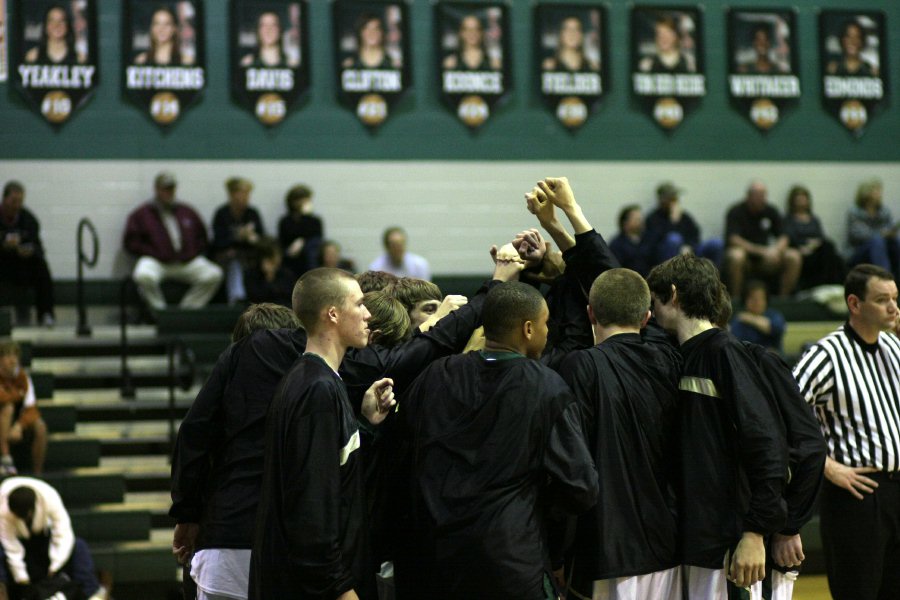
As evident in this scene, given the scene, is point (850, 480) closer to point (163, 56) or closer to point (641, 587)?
point (641, 587)

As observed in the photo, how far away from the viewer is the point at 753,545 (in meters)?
3.90

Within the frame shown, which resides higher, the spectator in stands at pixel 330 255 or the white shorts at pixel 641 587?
the spectator in stands at pixel 330 255

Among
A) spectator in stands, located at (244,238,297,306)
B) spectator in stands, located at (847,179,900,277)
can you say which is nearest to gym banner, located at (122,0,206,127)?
spectator in stands, located at (244,238,297,306)

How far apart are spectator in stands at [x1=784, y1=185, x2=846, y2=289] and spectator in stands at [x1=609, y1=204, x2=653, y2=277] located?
1919 mm

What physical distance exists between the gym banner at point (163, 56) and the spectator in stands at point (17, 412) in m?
3.99

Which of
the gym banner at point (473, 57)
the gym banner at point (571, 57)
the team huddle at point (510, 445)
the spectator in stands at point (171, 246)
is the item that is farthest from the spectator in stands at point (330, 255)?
the team huddle at point (510, 445)

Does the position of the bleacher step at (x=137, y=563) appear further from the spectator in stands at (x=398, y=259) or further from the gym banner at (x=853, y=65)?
the gym banner at (x=853, y=65)

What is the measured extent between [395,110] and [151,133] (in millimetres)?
2642

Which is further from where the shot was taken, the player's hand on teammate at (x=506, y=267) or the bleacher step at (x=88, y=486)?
the bleacher step at (x=88, y=486)

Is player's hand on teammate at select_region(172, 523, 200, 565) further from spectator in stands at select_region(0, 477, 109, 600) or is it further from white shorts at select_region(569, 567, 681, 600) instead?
spectator in stands at select_region(0, 477, 109, 600)

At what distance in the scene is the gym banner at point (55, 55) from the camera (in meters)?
12.0

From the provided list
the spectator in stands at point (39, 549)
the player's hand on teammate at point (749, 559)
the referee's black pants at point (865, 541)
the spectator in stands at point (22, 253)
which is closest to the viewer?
the player's hand on teammate at point (749, 559)

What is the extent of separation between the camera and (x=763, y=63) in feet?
45.7

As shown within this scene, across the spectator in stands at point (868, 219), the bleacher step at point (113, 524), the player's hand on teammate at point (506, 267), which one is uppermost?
the spectator in stands at point (868, 219)
